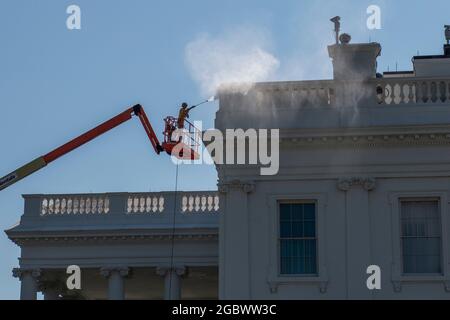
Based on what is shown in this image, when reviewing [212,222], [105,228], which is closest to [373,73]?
[212,222]

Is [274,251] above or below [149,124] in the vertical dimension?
below

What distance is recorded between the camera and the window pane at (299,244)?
3403 centimetres

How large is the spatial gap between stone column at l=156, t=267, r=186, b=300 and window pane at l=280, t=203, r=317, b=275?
7124 millimetres

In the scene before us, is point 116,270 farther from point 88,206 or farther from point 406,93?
point 406,93

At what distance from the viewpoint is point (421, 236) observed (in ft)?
111

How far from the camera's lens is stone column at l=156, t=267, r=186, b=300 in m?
40.3

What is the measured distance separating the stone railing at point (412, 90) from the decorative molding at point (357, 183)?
2.47 meters

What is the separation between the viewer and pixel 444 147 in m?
34.2

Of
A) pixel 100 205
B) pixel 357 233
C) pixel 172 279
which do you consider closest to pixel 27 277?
pixel 100 205

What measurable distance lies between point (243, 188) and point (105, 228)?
788 cm

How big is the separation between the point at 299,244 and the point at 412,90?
18.5 feet

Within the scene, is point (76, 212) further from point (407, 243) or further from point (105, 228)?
point (407, 243)

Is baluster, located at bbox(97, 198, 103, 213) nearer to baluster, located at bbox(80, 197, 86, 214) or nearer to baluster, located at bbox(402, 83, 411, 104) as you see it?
baluster, located at bbox(80, 197, 86, 214)

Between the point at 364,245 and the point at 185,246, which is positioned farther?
the point at 185,246
